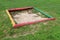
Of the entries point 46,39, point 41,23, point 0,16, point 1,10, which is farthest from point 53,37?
point 1,10

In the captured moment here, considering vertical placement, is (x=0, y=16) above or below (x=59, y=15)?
above

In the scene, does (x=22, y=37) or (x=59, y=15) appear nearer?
(x=22, y=37)

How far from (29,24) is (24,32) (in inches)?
21.8

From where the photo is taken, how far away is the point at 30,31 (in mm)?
5105

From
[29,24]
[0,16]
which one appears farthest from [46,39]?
[0,16]

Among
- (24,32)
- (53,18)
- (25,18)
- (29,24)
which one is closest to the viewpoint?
(24,32)

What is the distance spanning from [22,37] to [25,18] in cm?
174

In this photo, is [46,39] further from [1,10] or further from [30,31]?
[1,10]

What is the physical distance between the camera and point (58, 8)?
24.7 ft

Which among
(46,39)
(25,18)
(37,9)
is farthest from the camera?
(37,9)

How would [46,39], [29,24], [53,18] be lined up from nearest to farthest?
[46,39]
[29,24]
[53,18]

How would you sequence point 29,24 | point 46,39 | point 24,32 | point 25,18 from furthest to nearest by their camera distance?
point 25,18 < point 29,24 < point 24,32 < point 46,39

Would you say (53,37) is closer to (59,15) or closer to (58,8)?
(59,15)

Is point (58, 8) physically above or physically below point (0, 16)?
below
